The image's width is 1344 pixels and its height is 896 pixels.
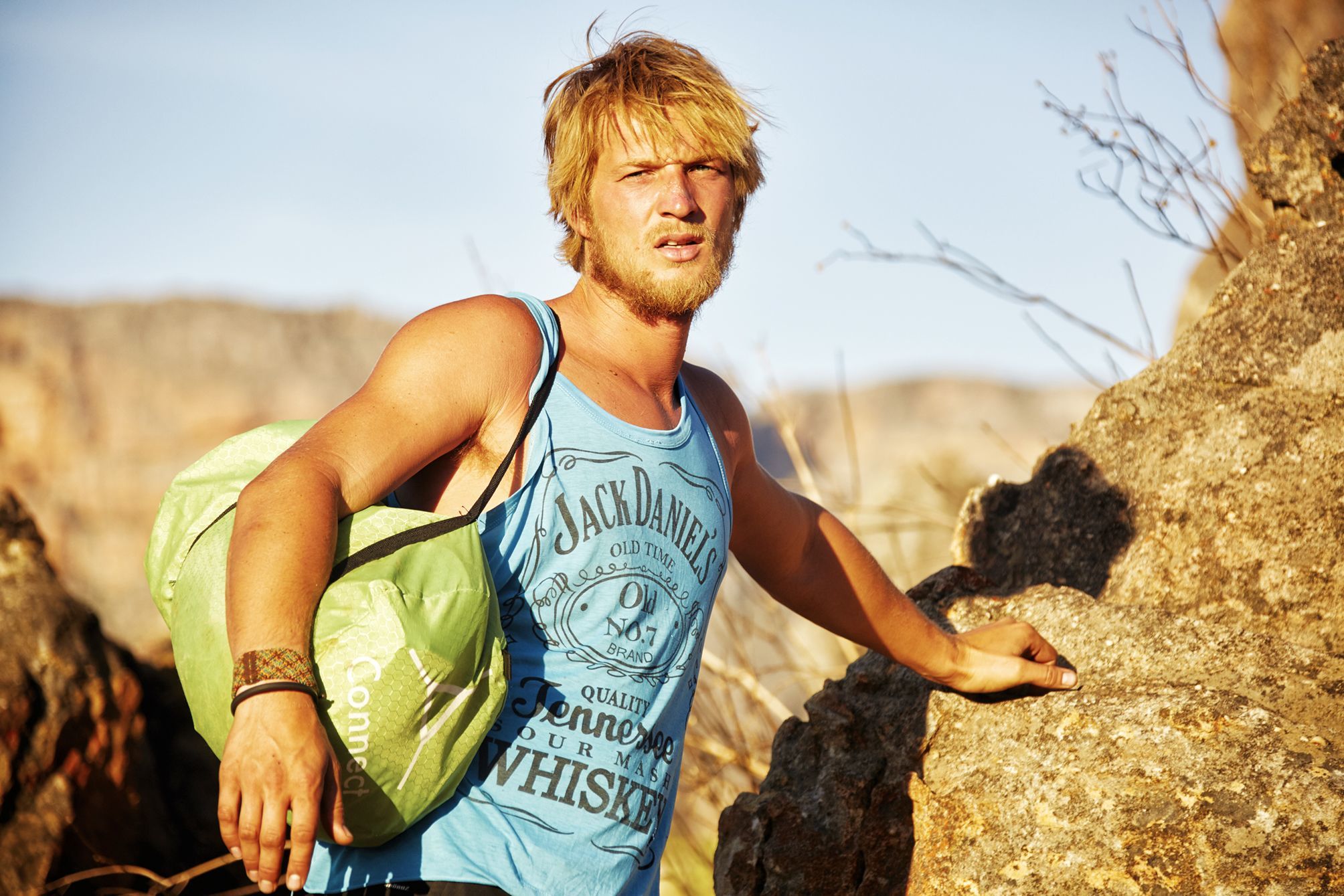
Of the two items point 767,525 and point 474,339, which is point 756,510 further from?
point 474,339

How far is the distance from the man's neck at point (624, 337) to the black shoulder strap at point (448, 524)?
18 centimetres

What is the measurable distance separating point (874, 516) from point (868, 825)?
837cm

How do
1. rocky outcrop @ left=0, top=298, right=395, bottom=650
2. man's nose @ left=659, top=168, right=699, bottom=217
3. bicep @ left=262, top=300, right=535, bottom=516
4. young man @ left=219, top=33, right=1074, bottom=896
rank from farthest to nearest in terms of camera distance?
rocky outcrop @ left=0, top=298, right=395, bottom=650
man's nose @ left=659, top=168, right=699, bottom=217
bicep @ left=262, top=300, right=535, bottom=516
young man @ left=219, top=33, right=1074, bottom=896

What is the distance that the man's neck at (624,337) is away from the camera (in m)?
2.19

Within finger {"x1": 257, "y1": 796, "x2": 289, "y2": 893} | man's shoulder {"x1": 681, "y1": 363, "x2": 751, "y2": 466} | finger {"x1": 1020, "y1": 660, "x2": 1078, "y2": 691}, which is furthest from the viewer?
man's shoulder {"x1": 681, "y1": 363, "x2": 751, "y2": 466}

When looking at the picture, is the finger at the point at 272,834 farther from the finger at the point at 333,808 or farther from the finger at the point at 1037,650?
the finger at the point at 1037,650

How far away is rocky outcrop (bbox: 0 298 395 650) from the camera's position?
1546 cm

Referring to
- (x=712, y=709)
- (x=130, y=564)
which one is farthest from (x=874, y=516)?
(x=130, y=564)

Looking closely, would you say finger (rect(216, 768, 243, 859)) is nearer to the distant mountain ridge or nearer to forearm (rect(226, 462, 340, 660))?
forearm (rect(226, 462, 340, 660))

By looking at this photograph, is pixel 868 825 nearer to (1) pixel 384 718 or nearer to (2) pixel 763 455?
(1) pixel 384 718

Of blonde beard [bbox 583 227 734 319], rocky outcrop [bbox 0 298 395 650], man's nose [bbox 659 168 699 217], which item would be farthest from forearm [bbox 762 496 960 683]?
rocky outcrop [bbox 0 298 395 650]

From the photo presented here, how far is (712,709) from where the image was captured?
15.8ft

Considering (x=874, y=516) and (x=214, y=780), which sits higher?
(x=874, y=516)

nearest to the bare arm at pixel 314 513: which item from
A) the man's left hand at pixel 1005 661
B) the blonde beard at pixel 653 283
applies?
the blonde beard at pixel 653 283
